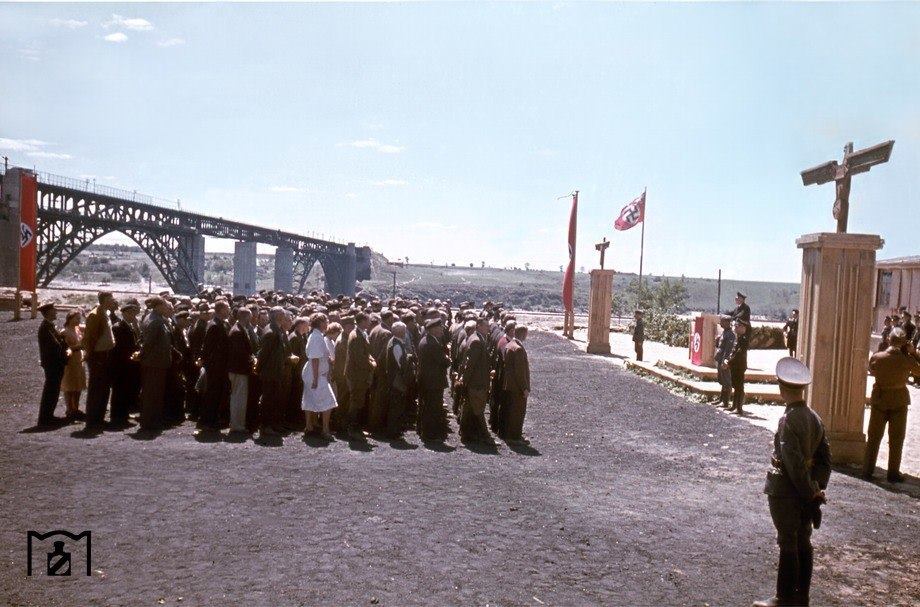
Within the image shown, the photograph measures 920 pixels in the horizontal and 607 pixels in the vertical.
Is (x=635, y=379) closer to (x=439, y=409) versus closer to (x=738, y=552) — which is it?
(x=439, y=409)

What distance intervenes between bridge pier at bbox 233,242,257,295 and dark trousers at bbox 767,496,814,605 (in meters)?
69.9

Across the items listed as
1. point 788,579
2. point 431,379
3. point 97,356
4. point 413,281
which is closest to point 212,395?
point 97,356

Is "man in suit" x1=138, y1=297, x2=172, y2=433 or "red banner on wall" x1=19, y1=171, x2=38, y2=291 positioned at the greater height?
"red banner on wall" x1=19, y1=171, x2=38, y2=291

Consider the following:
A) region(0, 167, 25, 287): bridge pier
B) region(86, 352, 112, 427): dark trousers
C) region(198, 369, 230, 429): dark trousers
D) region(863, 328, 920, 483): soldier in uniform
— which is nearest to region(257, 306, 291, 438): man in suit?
region(198, 369, 230, 429): dark trousers

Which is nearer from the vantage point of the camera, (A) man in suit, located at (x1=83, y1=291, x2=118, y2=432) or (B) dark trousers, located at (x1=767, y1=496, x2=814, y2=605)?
(B) dark trousers, located at (x1=767, y1=496, x2=814, y2=605)

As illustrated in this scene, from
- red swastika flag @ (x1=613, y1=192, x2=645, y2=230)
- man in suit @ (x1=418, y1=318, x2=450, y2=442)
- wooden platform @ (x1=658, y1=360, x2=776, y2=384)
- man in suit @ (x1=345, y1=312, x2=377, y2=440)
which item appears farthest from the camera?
red swastika flag @ (x1=613, y1=192, x2=645, y2=230)

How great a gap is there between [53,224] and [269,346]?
41.5 m

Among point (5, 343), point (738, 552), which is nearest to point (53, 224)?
point (5, 343)

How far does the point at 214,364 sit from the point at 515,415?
16.4 ft

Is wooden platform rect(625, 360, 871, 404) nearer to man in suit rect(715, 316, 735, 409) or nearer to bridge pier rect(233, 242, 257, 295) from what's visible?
man in suit rect(715, 316, 735, 409)

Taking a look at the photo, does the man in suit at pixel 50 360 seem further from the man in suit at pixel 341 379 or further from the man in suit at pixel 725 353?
the man in suit at pixel 725 353

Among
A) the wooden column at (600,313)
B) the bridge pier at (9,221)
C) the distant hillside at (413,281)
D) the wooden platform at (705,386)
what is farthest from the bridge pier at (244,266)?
the wooden platform at (705,386)

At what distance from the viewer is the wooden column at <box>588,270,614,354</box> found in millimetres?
26469

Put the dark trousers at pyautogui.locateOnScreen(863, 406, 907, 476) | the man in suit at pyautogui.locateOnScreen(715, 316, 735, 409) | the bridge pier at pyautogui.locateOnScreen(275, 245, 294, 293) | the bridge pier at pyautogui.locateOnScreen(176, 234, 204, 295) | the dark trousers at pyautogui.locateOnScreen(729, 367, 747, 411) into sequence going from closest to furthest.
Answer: the dark trousers at pyautogui.locateOnScreen(863, 406, 907, 476), the dark trousers at pyautogui.locateOnScreen(729, 367, 747, 411), the man in suit at pyautogui.locateOnScreen(715, 316, 735, 409), the bridge pier at pyautogui.locateOnScreen(176, 234, 204, 295), the bridge pier at pyautogui.locateOnScreen(275, 245, 294, 293)
